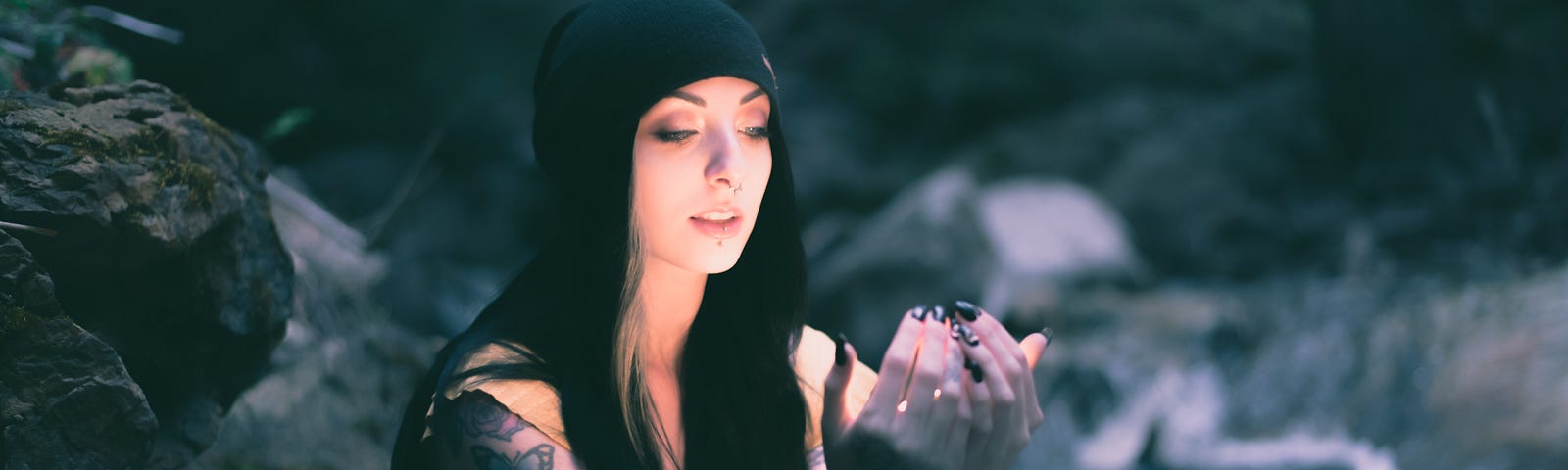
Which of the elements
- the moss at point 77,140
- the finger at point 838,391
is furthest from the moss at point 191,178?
the finger at point 838,391

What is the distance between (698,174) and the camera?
2.18 m

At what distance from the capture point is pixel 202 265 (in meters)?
2.21

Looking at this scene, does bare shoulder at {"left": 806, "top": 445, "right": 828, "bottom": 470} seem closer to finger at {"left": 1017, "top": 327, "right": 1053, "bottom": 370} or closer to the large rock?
finger at {"left": 1017, "top": 327, "right": 1053, "bottom": 370}

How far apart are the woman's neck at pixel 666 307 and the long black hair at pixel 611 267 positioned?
53 millimetres

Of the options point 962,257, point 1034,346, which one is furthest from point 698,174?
point 962,257

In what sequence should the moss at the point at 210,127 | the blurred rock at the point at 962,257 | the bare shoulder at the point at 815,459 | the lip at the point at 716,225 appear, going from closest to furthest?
the lip at the point at 716,225
the moss at the point at 210,127
the bare shoulder at the point at 815,459
the blurred rock at the point at 962,257

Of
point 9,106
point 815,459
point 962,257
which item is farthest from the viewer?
point 962,257

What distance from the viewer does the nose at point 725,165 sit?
216 cm

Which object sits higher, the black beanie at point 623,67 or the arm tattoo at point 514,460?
the black beanie at point 623,67

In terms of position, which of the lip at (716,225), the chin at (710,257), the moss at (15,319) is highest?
the lip at (716,225)

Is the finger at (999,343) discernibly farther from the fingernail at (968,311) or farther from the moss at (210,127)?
the moss at (210,127)

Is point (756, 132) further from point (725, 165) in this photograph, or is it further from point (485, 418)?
point (485, 418)

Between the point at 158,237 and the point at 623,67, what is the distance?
2.98 feet

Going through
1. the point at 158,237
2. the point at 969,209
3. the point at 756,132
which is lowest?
the point at 158,237
